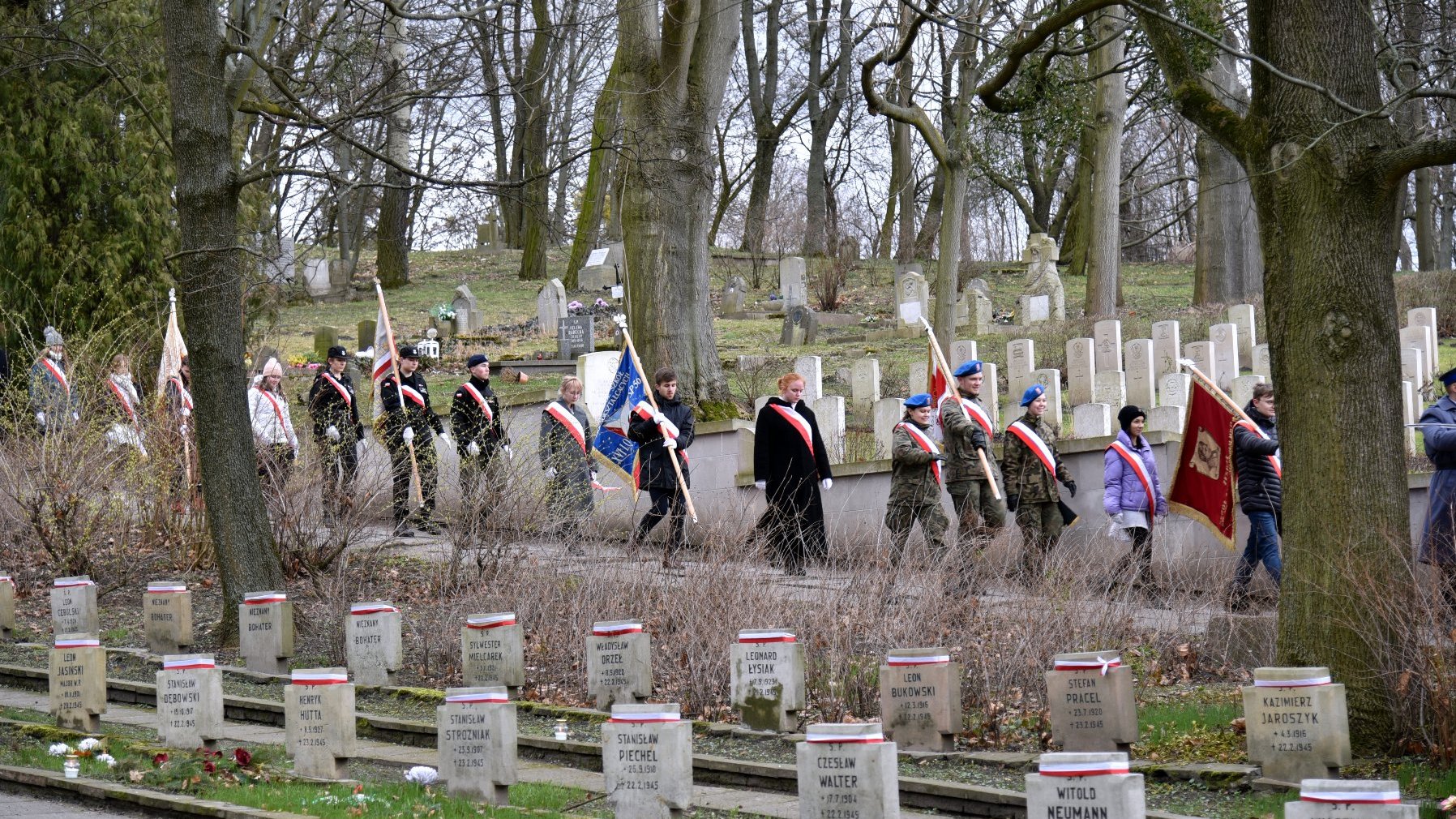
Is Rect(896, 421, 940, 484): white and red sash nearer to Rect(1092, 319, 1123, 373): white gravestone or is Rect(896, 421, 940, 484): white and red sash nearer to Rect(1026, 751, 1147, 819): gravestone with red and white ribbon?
Rect(1026, 751, 1147, 819): gravestone with red and white ribbon

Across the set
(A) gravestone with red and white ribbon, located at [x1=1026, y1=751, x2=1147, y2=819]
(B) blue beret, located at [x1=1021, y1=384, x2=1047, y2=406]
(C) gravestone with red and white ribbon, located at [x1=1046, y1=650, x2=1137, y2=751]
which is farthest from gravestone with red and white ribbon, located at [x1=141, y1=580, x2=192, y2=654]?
(A) gravestone with red and white ribbon, located at [x1=1026, y1=751, x2=1147, y2=819]

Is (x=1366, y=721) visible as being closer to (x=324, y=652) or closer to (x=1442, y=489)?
(x=1442, y=489)

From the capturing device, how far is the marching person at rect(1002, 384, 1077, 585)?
13367 mm

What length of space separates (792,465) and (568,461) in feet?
6.54

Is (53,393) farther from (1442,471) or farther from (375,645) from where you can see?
(1442,471)

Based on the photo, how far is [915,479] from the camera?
532 inches

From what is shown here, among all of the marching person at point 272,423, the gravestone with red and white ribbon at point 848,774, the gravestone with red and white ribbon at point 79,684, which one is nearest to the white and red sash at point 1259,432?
the gravestone with red and white ribbon at point 848,774

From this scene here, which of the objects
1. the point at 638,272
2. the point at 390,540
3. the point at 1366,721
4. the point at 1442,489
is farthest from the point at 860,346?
the point at 1366,721

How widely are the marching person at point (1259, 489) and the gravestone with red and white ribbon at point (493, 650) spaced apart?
212 inches

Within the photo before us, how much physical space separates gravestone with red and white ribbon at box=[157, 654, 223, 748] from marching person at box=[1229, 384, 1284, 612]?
724 centimetres

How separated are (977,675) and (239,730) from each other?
4.26m

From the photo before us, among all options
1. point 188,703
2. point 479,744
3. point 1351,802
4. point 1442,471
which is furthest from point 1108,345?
point 1351,802

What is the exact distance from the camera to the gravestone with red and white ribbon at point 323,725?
25.8ft

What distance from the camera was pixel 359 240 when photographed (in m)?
47.1
